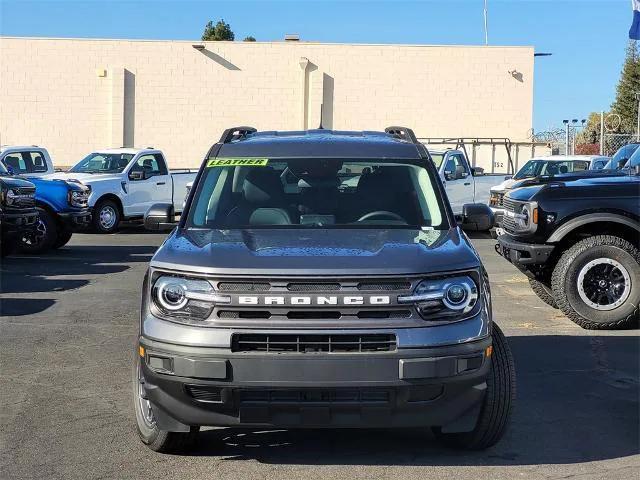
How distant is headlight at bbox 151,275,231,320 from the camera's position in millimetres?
4641

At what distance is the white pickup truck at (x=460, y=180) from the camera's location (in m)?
21.8

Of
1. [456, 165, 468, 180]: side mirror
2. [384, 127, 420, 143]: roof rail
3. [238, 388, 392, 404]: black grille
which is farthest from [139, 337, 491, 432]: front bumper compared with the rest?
[456, 165, 468, 180]: side mirror

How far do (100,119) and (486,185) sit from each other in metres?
17.1

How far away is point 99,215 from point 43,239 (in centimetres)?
396

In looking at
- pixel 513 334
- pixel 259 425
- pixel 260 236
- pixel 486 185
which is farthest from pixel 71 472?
pixel 486 185

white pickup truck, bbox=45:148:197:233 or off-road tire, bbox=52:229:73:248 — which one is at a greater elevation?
white pickup truck, bbox=45:148:197:233

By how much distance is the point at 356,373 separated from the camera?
4.48 meters

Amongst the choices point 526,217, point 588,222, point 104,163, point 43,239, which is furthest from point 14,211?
point 588,222

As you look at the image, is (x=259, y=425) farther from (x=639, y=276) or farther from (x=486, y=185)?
(x=486, y=185)

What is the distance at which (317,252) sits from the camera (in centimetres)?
482

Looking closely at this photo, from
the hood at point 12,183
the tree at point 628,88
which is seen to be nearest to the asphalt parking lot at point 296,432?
the hood at point 12,183

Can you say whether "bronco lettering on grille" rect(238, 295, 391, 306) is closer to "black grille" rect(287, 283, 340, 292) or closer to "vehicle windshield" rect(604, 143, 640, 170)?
"black grille" rect(287, 283, 340, 292)

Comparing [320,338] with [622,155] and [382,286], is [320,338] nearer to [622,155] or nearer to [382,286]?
[382,286]

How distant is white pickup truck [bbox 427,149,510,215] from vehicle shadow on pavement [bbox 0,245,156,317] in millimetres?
7569
